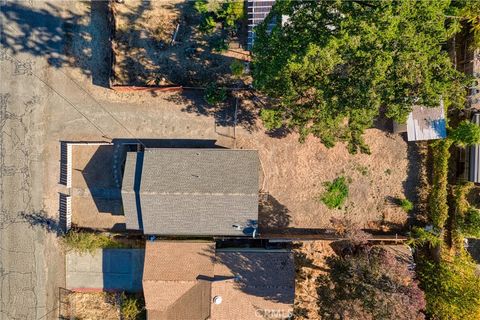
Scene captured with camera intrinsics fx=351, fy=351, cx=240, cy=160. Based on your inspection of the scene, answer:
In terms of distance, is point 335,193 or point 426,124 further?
point 335,193

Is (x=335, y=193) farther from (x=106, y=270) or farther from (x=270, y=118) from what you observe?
(x=106, y=270)

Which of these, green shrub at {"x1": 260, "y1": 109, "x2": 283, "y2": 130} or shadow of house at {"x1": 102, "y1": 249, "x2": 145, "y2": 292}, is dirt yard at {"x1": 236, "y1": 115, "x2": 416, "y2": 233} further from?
shadow of house at {"x1": 102, "y1": 249, "x2": 145, "y2": 292}

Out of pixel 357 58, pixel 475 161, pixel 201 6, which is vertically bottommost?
pixel 475 161

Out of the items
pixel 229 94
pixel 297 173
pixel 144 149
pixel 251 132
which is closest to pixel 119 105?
pixel 144 149

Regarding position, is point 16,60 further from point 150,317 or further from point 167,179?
point 150,317

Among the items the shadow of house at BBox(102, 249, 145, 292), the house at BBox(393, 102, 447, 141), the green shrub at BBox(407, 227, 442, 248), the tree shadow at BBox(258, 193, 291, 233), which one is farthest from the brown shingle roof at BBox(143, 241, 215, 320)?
the house at BBox(393, 102, 447, 141)

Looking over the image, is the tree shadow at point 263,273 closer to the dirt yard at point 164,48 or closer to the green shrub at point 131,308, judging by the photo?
the green shrub at point 131,308

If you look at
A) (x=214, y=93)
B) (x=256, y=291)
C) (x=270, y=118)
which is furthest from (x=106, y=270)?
(x=270, y=118)
